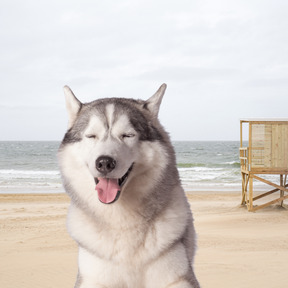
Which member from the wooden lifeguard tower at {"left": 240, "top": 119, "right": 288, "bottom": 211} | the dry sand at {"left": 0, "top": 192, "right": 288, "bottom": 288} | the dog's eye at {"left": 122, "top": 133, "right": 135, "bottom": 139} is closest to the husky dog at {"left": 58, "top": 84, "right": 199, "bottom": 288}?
the dog's eye at {"left": 122, "top": 133, "right": 135, "bottom": 139}

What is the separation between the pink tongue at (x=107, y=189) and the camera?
2.76m

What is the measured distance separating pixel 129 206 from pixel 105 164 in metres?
0.47

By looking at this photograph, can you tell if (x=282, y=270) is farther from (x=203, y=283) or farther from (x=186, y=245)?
(x=186, y=245)

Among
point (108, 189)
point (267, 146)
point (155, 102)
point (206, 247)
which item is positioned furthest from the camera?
point (267, 146)

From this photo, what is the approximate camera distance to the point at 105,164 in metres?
2.65

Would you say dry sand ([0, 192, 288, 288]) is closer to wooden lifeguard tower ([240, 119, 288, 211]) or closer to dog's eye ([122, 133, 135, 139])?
wooden lifeguard tower ([240, 119, 288, 211])

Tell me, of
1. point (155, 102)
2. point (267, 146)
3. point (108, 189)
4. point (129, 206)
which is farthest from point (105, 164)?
point (267, 146)

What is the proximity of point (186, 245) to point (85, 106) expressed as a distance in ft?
4.15

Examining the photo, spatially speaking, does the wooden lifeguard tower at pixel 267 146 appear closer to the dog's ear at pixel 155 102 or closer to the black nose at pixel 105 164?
the dog's ear at pixel 155 102

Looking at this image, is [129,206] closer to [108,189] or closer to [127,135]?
[108,189]

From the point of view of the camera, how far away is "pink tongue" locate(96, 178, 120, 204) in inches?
109

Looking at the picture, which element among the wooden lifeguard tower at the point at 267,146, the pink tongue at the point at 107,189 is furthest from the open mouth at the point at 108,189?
the wooden lifeguard tower at the point at 267,146

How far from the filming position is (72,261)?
705cm

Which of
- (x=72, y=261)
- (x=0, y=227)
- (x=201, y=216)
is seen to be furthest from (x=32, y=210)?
(x=72, y=261)
